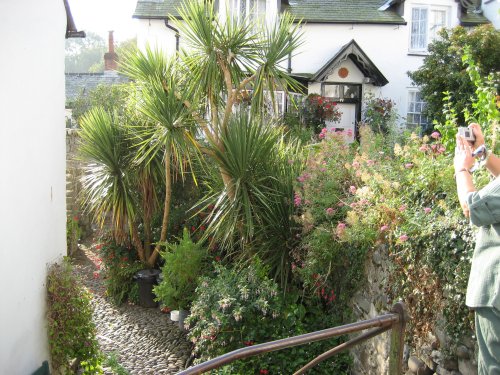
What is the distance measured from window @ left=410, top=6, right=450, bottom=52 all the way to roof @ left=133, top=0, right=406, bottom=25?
75 cm

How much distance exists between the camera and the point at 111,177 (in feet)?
26.2

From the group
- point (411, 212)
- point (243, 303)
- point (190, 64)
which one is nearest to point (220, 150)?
point (190, 64)

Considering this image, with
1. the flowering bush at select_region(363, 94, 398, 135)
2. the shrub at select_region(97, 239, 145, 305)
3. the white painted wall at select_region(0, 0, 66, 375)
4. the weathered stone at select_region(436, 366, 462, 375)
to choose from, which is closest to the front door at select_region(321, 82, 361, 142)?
the flowering bush at select_region(363, 94, 398, 135)

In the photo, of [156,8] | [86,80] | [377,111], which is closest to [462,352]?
[377,111]

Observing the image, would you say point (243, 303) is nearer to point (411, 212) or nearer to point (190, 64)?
point (411, 212)

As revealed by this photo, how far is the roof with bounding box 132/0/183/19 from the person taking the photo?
14.2 meters

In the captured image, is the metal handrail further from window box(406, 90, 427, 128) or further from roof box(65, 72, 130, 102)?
roof box(65, 72, 130, 102)

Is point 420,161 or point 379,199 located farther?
point 379,199

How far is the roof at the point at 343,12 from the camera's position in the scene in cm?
1471

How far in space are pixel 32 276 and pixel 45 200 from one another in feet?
2.60

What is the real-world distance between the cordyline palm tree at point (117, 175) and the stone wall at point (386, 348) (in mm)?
4138

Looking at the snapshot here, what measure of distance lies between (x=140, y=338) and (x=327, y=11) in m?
11.4

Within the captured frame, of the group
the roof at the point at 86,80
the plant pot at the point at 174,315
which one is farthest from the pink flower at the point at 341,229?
the roof at the point at 86,80

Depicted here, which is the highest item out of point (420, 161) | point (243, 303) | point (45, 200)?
point (420, 161)
